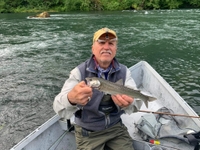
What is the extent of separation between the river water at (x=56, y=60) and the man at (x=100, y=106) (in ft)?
11.5

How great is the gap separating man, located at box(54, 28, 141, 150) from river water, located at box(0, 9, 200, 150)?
11.5 ft

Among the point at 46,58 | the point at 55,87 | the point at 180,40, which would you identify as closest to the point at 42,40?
the point at 46,58

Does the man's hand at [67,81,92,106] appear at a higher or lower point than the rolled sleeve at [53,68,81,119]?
higher

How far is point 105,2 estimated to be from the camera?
42438mm

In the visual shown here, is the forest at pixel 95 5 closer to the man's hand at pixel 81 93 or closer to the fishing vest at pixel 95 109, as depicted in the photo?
the fishing vest at pixel 95 109

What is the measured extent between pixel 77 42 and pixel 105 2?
29.2 m

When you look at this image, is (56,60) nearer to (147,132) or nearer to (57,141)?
(57,141)

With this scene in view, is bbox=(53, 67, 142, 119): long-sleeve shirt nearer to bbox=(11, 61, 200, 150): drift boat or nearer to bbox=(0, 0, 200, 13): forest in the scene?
bbox=(11, 61, 200, 150): drift boat

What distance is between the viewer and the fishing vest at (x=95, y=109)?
3.11 m

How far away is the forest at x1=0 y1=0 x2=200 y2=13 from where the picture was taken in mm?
40031

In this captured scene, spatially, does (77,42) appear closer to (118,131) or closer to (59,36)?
(59,36)

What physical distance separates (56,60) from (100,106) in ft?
30.2

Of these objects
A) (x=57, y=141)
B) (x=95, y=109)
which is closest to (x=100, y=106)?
(x=95, y=109)

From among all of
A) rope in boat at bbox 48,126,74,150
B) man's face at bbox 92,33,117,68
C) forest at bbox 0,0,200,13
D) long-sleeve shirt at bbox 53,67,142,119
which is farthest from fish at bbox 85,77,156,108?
forest at bbox 0,0,200,13
